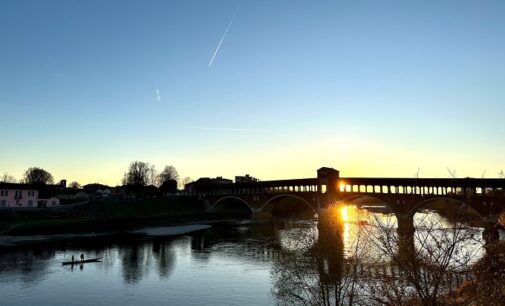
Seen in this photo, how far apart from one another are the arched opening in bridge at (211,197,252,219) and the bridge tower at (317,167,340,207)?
3247cm

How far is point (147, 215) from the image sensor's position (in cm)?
10862

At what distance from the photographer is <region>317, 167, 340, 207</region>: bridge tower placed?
101m

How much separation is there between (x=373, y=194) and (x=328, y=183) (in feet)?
50.0

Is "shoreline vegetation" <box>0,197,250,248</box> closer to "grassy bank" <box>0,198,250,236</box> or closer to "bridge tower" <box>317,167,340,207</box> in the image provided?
"grassy bank" <box>0,198,250,236</box>

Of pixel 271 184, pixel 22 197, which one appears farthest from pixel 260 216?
pixel 22 197

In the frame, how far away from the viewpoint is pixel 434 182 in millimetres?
75938

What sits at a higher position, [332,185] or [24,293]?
[332,185]

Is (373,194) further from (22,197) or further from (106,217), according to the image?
(22,197)

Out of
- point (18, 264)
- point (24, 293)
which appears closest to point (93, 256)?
point (18, 264)

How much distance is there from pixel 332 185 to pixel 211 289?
6682cm

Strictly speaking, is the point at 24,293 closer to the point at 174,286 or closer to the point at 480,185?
the point at 174,286

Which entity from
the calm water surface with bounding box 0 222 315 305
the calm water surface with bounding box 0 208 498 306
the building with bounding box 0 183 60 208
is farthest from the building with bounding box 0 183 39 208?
the calm water surface with bounding box 0 222 315 305

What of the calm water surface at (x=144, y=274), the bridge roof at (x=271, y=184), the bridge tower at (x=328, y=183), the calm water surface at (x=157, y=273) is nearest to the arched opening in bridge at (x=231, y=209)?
the bridge roof at (x=271, y=184)

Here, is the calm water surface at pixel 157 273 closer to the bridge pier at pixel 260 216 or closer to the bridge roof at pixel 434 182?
the bridge roof at pixel 434 182
